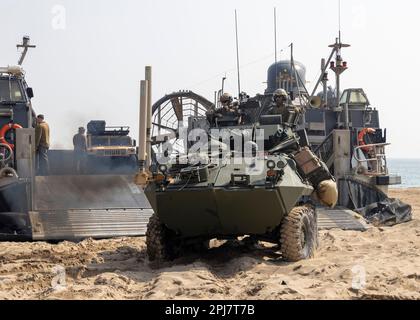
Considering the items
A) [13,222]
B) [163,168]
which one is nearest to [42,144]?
[13,222]

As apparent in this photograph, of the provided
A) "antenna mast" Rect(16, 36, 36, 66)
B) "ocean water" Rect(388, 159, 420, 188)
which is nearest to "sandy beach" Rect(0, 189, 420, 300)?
"antenna mast" Rect(16, 36, 36, 66)

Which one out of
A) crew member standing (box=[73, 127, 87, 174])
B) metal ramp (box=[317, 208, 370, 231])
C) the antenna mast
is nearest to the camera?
metal ramp (box=[317, 208, 370, 231])

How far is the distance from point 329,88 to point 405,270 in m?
15.0

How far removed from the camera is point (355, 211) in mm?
14711

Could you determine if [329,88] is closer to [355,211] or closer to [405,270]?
[355,211]

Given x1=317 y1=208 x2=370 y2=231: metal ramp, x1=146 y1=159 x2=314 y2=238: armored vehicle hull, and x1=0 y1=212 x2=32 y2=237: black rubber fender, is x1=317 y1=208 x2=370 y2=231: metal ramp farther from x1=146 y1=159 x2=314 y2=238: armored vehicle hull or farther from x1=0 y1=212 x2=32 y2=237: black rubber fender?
x1=0 y1=212 x2=32 y2=237: black rubber fender

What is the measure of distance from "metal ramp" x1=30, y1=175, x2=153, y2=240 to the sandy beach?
375 millimetres

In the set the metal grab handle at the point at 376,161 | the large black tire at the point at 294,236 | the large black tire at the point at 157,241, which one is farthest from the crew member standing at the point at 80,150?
the large black tire at the point at 294,236

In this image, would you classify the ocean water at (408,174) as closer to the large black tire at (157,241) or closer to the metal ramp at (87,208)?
the metal ramp at (87,208)

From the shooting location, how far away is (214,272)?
28.8ft

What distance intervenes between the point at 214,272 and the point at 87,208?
13.7ft

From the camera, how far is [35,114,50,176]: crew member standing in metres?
13.9

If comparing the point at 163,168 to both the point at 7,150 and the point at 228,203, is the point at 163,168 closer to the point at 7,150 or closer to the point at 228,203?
the point at 228,203

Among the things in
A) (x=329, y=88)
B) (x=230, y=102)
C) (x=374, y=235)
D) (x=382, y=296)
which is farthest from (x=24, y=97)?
(x=329, y=88)
